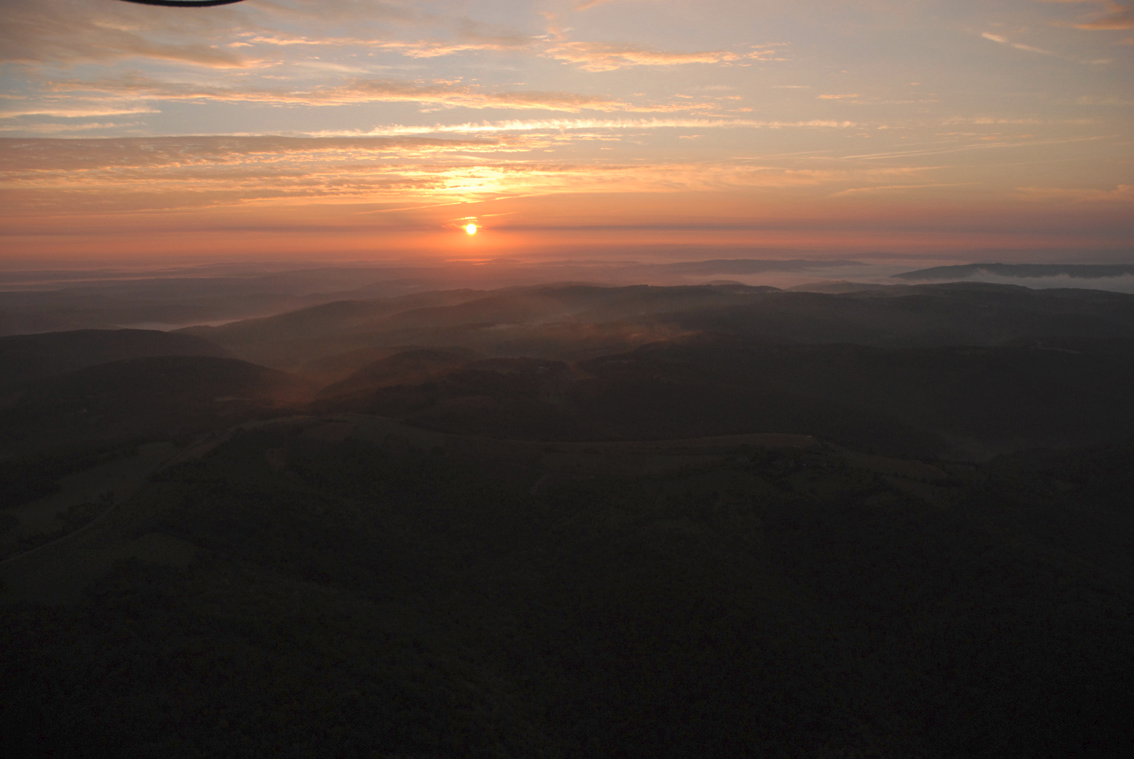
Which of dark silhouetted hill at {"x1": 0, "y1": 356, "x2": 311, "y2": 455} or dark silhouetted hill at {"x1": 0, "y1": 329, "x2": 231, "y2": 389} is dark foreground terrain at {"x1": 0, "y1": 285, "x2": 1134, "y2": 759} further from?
dark silhouetted hill at {"x1": 0, "y1": 329, "x2": 231, "y2": 389}

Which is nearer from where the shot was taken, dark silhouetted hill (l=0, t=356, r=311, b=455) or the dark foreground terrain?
the dark foreground terrain

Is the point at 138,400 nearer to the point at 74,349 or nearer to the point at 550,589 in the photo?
the point at 74,349

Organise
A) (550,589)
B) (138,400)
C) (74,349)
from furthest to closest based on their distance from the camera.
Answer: (74,349)
(138,400)
(550,589)

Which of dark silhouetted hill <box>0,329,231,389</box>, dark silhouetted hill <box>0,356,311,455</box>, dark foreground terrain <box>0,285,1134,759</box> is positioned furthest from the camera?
dark silhouetted hill <box>0,329,231,389</box>

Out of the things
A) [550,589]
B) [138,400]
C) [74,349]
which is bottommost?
[550,589]

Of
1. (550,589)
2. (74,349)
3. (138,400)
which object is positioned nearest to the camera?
(550,589)

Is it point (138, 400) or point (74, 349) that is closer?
point (138, 400)

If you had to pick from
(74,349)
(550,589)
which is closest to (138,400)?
(74,349)

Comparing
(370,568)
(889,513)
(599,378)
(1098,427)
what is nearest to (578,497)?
(370,568)

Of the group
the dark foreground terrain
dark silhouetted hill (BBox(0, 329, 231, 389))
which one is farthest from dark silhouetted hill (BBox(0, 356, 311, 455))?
dark silhouetted hill (BBox(0, 329, 231, 389))
